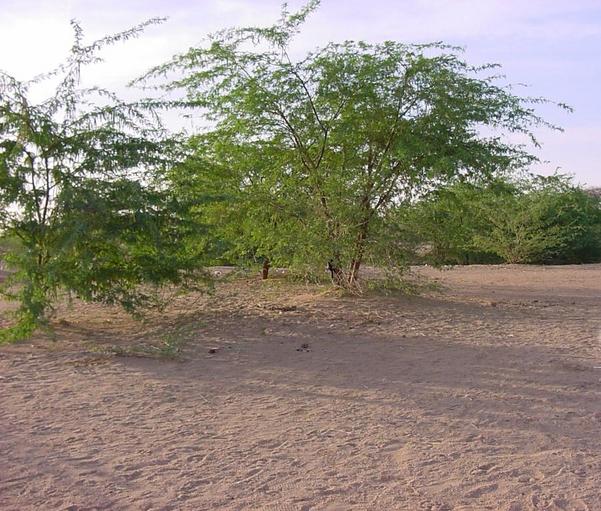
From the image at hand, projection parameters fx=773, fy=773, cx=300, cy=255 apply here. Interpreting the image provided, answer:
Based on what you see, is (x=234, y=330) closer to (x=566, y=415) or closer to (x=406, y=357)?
(x=406, y=357)

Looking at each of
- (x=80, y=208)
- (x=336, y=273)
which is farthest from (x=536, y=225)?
(x=80, y=208)

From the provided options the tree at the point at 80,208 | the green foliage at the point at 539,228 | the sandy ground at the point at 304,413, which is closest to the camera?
the sandy ground at the point at 304,413

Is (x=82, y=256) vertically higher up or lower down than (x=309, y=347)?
higher up

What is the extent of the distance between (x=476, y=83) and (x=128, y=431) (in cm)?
776

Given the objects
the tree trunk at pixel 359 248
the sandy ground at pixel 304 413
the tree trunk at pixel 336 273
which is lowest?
the sandy ground at pixel 304 413

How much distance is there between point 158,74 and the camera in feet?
37.7

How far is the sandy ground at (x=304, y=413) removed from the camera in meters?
4.24

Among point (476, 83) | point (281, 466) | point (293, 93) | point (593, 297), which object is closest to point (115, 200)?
point (293, 93)

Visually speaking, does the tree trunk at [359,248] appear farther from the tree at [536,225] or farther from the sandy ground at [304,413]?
the tree at [536,225]

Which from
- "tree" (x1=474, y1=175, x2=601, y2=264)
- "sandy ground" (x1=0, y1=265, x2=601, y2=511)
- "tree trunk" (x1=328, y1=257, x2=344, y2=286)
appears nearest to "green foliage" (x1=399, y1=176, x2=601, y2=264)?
"tree" (x1=474, y1=175, x2=601, y2=264)

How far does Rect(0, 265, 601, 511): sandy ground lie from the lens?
13.9ft

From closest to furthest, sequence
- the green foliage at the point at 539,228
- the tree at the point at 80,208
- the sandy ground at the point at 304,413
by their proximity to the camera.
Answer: the sandy ground at the point at 304,413 < the tree at the point at 80,208 < the green foliage at the point at 539,228

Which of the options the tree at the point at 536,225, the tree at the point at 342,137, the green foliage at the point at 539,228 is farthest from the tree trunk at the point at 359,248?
the tree at the point at 536,225

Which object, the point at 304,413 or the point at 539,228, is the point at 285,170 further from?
the point at 539,228
